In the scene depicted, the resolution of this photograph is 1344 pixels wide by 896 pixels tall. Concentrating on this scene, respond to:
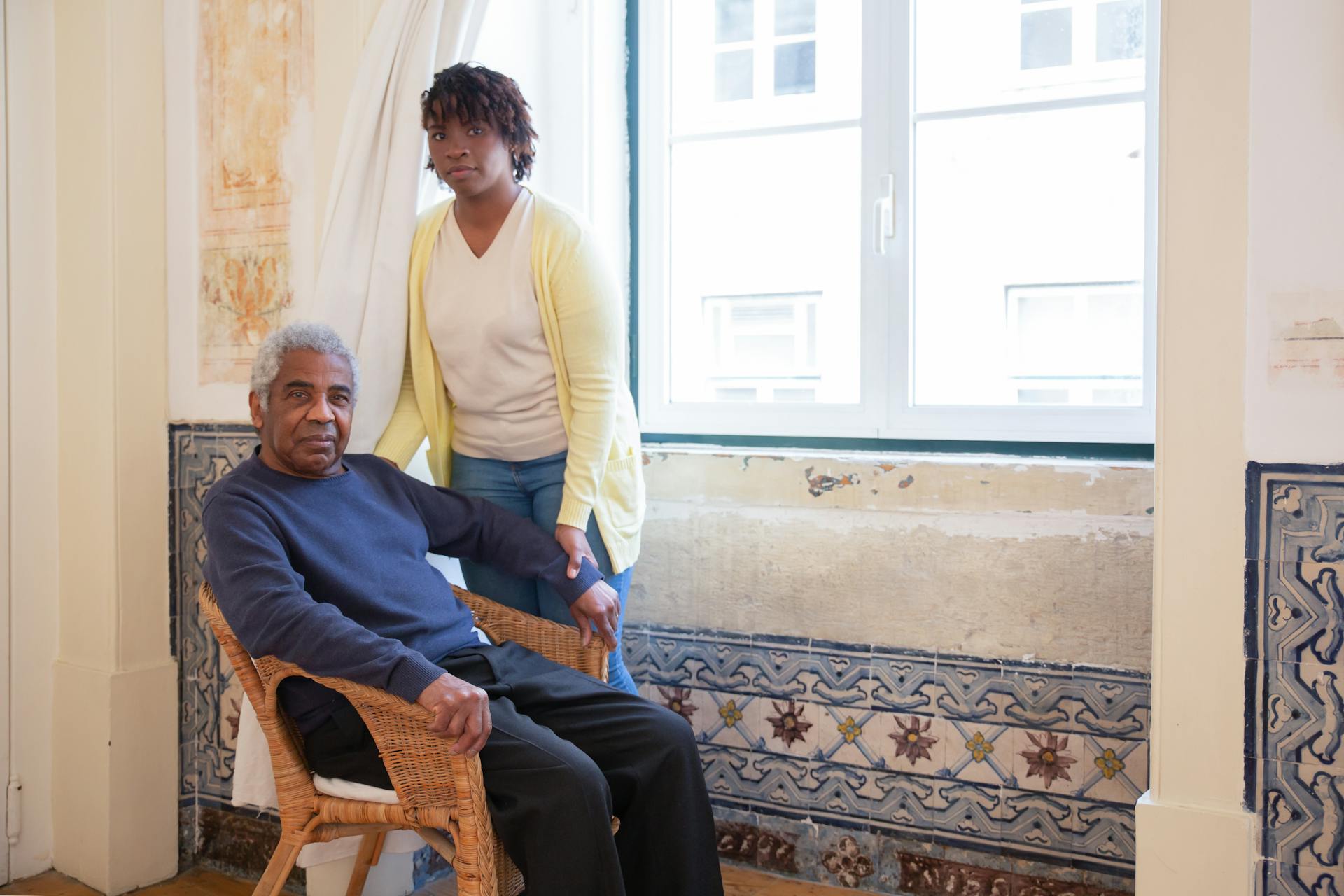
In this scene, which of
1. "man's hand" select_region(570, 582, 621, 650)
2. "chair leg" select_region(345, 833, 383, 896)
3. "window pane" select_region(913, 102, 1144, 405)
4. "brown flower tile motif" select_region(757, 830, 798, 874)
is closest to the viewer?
"man's hand" select_region(570, 582, 621, 650)

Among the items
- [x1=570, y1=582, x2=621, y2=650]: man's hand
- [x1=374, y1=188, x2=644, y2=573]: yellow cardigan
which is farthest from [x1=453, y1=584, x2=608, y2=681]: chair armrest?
[x1=374, y1=188, x2=644, y2=573]: yellow cardigan

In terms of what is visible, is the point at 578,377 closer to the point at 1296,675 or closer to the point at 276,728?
the point at 276,728

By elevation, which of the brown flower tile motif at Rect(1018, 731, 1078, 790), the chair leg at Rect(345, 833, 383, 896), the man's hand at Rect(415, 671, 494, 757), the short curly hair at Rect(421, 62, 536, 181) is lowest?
the chair leg at Rect(345, 833, 383, 896)

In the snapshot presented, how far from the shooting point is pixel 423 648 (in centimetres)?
198

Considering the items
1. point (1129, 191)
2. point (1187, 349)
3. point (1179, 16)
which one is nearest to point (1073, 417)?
point (1129, 191)

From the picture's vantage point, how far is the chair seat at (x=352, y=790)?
187 centimetres

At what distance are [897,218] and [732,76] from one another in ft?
2.09

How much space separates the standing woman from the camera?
7.20 feet

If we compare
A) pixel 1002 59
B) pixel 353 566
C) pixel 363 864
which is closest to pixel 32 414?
pixel 353 566

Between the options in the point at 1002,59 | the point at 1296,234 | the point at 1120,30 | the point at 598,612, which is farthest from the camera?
the point at 1002,59

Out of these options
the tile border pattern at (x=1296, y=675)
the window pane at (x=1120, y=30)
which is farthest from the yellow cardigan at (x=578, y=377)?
the window pane at (x=1120, y=30)

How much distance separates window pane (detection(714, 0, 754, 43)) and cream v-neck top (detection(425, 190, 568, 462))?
A: 3.19ft

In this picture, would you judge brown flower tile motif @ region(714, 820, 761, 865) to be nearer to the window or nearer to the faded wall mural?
the window

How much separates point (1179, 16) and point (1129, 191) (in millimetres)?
786
